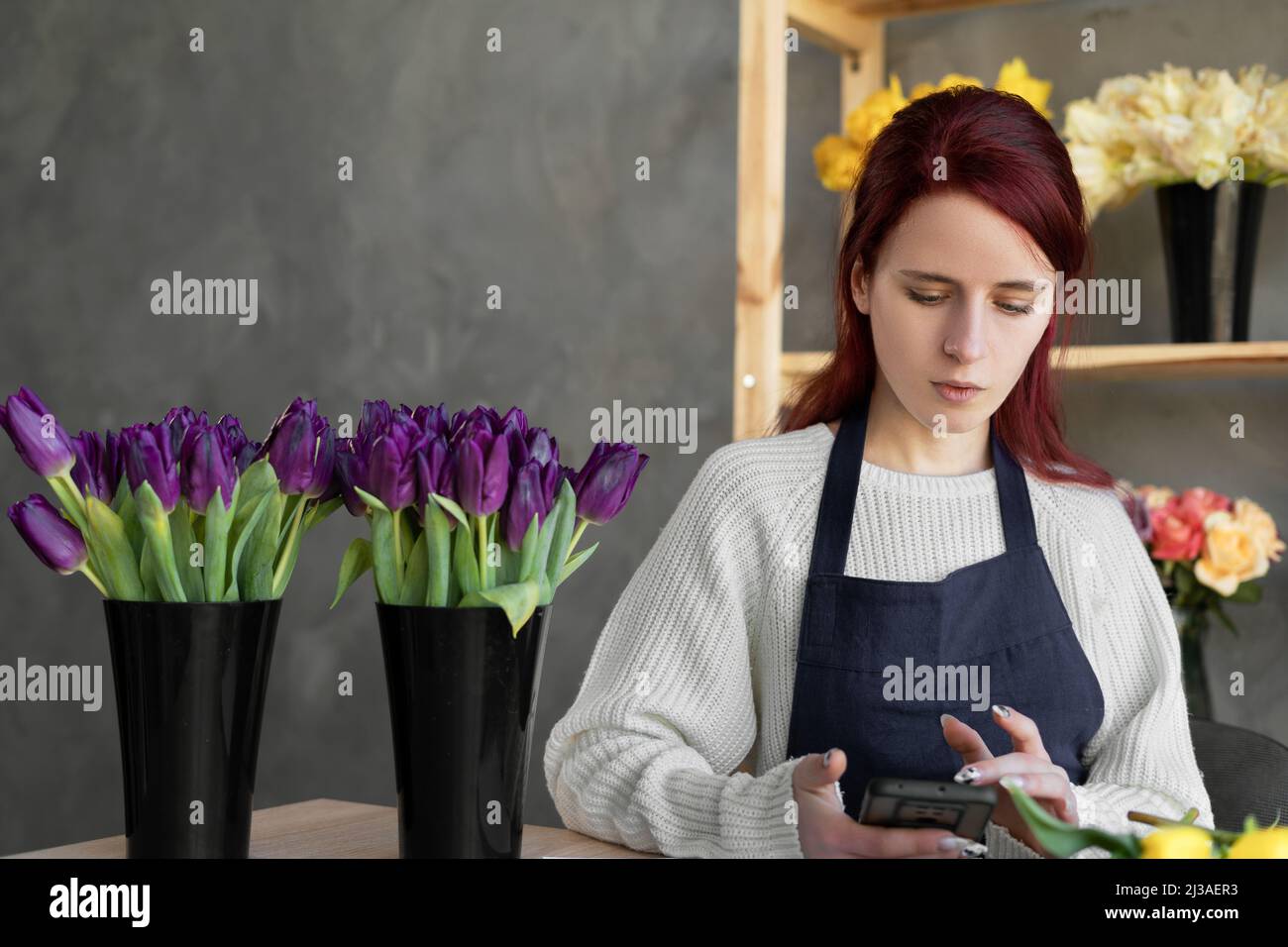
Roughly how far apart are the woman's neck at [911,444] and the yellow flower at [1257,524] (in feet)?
2.08

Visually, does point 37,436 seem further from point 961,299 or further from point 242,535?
point 961,299

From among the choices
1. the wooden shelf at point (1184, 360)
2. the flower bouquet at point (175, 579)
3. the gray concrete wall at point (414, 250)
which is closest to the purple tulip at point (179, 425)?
the flower bouquet at point (175, 579)

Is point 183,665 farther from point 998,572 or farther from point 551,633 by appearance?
point 551,633

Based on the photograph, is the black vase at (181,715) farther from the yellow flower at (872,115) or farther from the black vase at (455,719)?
the yellow flower at (872,115)

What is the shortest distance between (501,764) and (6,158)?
2793 mm

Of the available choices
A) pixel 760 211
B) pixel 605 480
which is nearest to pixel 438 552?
pixel 605 480

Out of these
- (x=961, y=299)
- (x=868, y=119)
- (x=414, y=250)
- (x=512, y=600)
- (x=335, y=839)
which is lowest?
(x=335, y=839)

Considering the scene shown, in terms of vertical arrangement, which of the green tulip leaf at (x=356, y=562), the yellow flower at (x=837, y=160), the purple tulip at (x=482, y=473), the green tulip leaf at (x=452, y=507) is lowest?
the green tulip leaf at (x=356, y=562)

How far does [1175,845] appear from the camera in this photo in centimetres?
64

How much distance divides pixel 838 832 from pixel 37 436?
0.58m

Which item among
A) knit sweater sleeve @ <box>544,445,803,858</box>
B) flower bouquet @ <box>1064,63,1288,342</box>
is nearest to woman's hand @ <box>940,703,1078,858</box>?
knit sweater sleeve @ <box>544,445,803,858</box>

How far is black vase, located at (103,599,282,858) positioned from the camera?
2.74ft

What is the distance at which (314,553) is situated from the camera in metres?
2.82

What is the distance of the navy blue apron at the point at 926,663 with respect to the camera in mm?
1359
